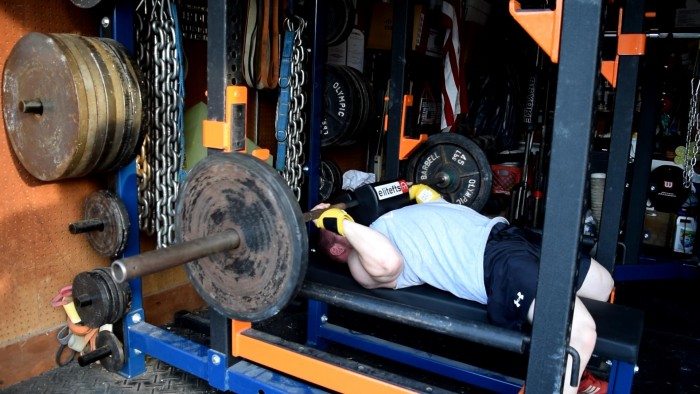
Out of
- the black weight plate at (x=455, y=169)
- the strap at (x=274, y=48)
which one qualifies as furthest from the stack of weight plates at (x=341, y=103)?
the strap at (x=274, y=48)

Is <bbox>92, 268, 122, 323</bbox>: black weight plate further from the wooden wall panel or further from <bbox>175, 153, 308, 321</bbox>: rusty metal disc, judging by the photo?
<bbox>175, 153, 308, 321</bbox>: rusty metal disc

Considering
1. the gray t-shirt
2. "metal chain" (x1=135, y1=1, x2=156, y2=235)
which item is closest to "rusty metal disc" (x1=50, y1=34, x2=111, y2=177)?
"metal chain" (x1=135, y1=1, x2=156, y2=235)

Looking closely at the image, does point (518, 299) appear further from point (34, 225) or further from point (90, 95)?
point (34, 225)

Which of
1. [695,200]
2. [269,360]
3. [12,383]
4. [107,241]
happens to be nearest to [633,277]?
[695,200]

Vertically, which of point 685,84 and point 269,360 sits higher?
point 685,84

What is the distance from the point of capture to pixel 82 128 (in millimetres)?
1518

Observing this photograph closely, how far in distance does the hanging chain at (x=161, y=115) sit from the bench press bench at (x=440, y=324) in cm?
51

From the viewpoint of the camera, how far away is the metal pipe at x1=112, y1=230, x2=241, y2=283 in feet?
3.01

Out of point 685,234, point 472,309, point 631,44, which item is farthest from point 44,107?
point 685,234

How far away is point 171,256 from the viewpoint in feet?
3.31

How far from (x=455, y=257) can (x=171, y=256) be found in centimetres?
95

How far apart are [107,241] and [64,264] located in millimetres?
212

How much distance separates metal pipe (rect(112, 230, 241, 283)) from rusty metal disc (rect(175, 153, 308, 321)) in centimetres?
4

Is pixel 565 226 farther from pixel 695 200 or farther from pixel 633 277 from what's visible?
pixel 695 200
